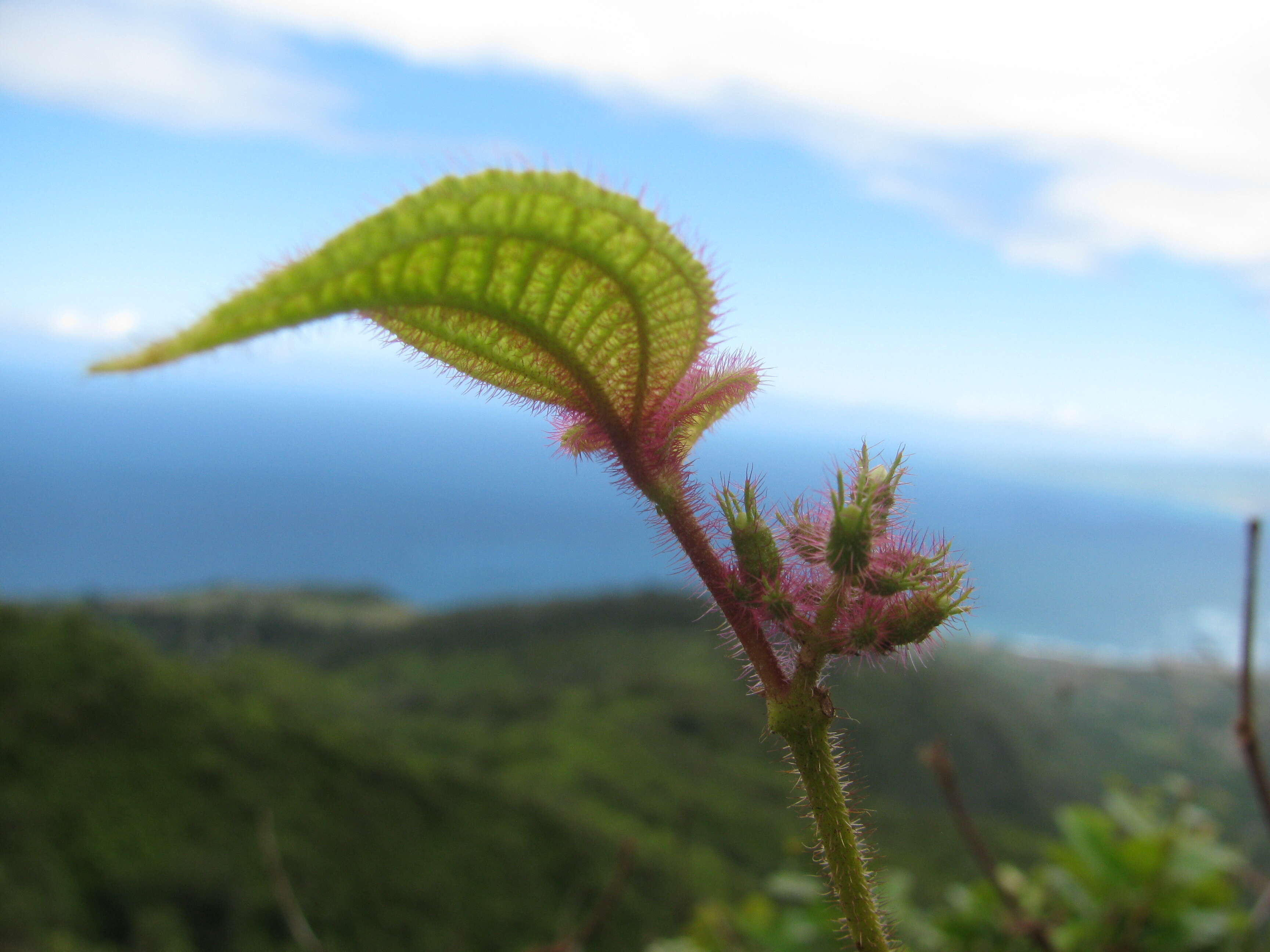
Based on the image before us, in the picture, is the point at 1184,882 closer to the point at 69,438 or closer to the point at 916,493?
the point at 916,493

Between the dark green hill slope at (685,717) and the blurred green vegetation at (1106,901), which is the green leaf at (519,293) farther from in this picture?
the dark green hill slope at (685,717)

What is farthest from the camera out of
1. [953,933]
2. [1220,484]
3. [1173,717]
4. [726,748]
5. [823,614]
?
[1220,484]

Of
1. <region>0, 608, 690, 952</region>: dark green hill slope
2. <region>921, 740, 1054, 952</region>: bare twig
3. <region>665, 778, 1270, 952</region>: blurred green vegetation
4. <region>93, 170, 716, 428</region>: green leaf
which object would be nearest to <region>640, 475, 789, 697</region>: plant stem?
<region>93, 170, 716, 428</region>: green leaf

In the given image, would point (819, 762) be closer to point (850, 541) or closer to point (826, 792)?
point (826, 792)

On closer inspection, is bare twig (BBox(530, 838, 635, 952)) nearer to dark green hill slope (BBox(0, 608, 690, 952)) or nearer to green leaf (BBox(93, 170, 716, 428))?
green leaf (BBox(93, 170, 716, 428))

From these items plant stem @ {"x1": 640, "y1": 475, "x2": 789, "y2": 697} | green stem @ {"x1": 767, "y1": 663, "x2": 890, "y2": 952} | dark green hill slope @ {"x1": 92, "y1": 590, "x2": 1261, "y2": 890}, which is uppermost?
plant stem @ {"x1": 640, "y1": 475, "x2": 789, "y2": 697}

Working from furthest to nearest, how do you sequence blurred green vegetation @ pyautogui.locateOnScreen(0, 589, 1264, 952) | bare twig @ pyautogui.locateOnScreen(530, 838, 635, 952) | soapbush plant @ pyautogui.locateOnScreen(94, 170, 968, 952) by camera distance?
blurred green vegetation @ pyautogui.locateOnScreen(0, 589, 1264, 952) → bare twig @ pyautogui.locateOnScreen(530, 838, 635, 952) → soapbush plant @ pyautogui.locateOnScreen(94, 170, 968, 952)

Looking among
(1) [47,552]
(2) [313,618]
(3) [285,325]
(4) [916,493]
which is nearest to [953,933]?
(4) [916,493]

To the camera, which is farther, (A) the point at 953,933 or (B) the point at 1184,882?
(A) the point at 953,933
